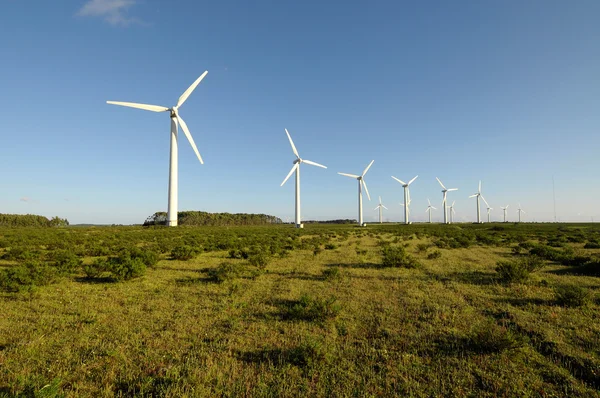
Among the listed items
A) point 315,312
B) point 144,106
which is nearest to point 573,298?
point 315,312

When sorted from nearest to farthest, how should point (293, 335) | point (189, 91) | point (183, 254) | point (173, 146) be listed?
point (293, 335) → point (183, 254) → point (173, 146) → point (189, 91)

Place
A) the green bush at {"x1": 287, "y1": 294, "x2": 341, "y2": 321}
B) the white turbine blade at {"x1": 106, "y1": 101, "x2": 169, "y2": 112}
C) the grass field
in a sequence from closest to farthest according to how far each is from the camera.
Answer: the grass field
the green bush at {"x1": 287, "y1": 294, "x2": 341, "y2": 321}
the white turbine blade at {"x1": 106, "y1": 101, "x2": 169, "y2": 112}

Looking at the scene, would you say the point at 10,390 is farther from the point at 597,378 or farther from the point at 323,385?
the point at 597,378

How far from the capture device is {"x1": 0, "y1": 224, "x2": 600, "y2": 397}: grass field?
265 inches

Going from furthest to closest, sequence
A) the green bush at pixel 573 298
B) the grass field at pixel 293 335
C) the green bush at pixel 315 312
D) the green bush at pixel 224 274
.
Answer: the green bush at pixel 224 274 → the green bush at pixel 573 298 → the green bush at pixel 315 312 → the grass field at pixel 293 335

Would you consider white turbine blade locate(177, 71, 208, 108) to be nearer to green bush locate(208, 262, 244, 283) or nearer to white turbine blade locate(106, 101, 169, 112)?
white turbine blade locate(106, 101, 169, 112)

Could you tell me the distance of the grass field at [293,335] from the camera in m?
6.73

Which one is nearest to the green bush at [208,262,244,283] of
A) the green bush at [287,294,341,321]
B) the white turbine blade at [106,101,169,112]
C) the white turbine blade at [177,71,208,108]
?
the green bush at [287,294,341,321]

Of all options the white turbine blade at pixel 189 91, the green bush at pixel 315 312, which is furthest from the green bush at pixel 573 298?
the white turbine blade at pixel 189 91

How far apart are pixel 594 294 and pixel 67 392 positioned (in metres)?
20.3

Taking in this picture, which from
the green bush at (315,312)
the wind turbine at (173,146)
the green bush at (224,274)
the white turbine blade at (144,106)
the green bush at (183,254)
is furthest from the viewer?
the wind turbine at (173,146)

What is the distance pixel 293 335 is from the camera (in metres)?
9.45

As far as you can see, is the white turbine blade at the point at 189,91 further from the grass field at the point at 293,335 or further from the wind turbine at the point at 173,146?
the grass field at the point at 293,335

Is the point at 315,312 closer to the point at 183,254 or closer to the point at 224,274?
the point at 224,274
